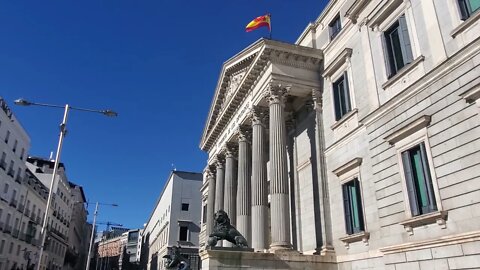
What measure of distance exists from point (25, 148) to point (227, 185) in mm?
33148

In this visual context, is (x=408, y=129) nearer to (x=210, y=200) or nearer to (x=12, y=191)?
(x=210, y=200)

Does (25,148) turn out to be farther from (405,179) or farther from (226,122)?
(405,179)

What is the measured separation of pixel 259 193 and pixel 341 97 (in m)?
Answer: 6.49

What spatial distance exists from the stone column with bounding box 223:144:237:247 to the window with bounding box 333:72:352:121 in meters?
10.3

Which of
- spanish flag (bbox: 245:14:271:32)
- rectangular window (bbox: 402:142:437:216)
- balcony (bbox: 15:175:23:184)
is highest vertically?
spanish flag (bbox: 245:14:271:32)

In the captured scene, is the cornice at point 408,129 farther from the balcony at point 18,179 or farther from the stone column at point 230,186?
the balcony at point 18,179

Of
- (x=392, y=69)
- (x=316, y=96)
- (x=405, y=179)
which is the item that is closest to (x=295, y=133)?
(x=316, y=96)

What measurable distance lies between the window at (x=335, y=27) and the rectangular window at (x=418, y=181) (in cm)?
969

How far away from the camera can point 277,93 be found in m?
20.8

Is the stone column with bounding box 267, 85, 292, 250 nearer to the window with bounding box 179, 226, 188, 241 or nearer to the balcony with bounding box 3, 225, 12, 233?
Answer: the balcony with bounding box 3, 225, 12, 233

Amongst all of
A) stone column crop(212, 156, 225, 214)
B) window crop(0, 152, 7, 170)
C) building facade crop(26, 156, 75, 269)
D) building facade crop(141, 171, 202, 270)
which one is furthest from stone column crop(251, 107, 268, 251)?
building facade crop(26, 156, 75, 269)

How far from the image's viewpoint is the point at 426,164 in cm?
1227

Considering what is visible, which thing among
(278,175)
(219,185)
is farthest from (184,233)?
(278,175)

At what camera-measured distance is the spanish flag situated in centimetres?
2350
